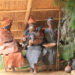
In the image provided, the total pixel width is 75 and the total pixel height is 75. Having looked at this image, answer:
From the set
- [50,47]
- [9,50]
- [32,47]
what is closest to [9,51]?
[9,50]

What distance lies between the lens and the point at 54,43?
4281 millimetres

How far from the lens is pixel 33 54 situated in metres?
4.15

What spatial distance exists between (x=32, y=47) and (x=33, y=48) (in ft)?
0.14

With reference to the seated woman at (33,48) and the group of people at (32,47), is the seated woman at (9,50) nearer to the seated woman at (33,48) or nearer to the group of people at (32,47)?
the group of people at (32,47)

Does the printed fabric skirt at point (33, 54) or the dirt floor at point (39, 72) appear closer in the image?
the printed fabric skirt at point (33, 54)

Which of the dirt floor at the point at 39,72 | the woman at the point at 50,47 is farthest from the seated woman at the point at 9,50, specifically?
the woman at the point at 50,47

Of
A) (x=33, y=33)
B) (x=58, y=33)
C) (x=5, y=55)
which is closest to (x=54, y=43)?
(x=58, y=33)

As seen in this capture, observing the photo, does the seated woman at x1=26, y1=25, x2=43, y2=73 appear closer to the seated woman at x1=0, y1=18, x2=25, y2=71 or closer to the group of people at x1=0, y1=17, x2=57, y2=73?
the group of people at x1=0, y1=17, x2=57, y2=73

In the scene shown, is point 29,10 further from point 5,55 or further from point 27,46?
point 5,55

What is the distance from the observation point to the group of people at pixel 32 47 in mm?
4133

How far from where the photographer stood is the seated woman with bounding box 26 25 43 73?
410 centimetres

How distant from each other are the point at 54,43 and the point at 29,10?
1360 mm

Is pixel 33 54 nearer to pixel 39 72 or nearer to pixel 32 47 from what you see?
pixel 32 47

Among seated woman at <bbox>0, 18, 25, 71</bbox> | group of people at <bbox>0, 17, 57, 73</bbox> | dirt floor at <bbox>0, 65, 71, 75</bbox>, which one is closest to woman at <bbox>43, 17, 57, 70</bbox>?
group of people at <bbox>0, 17, 57, 73</bbox>
